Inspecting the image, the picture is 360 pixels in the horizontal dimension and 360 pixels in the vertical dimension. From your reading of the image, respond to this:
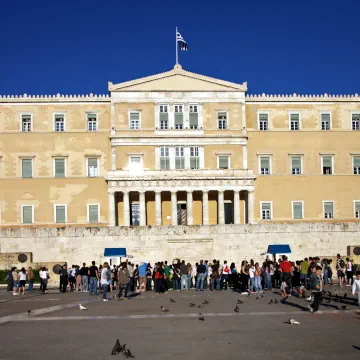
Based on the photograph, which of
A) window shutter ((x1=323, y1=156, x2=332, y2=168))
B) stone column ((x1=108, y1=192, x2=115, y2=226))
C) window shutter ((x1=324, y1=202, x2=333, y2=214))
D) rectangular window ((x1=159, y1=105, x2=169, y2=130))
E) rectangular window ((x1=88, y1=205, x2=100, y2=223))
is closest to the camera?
stone column ((x1=108, y1=192, x2=115, y2=226))

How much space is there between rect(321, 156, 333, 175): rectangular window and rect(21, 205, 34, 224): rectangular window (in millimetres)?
26658

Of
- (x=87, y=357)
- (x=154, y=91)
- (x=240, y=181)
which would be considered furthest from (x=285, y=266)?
(x=154, y=91)

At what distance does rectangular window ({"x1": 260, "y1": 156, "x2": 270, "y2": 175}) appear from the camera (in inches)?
2376

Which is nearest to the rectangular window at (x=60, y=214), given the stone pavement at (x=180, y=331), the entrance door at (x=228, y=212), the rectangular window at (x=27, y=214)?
the rectangular window at (x=27, y=214)

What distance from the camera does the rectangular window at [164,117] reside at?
195 ft

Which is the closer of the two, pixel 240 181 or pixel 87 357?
pixel 87 357

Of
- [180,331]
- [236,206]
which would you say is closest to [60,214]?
[236,206]

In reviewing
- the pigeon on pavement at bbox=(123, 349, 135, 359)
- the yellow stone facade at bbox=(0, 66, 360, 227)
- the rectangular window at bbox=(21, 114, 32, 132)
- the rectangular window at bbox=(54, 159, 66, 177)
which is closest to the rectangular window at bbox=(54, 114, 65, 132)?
the yellow stone facade at bbox=(0, 66, 360, 227)

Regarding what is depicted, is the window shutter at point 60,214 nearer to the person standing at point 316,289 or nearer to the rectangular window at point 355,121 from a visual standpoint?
the rectangular window at point 355,121

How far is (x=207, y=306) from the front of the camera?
78.5ft

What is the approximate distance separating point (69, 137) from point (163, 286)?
101ft

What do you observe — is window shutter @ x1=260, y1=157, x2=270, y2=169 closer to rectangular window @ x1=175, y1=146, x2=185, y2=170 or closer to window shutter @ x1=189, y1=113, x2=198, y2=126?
window shutter @ x1=189, y1=113, x2=198, y2=126

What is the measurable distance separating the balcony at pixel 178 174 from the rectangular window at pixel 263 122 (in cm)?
525

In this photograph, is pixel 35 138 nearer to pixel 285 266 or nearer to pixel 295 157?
pixel 295 157
